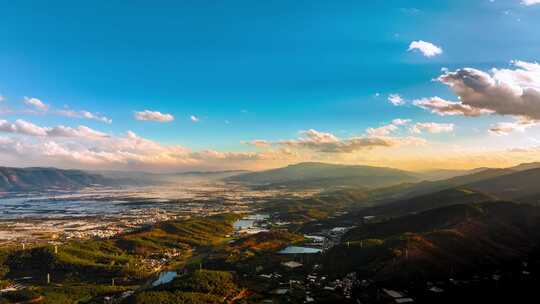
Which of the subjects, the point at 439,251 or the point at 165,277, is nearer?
the point at 439,251

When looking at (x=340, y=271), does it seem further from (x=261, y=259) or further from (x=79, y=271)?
(x=79, y=271)

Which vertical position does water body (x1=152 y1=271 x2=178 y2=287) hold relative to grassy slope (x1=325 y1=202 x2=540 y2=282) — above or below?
below

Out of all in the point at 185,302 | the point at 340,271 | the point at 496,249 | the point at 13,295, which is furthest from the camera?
the point at 496,249

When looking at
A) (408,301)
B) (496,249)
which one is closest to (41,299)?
(408,301)

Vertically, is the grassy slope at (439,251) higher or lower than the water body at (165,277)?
higher

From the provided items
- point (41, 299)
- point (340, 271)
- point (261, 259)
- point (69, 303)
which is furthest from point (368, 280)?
point (41, 299)

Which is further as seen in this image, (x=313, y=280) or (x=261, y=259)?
(x=261, y=259)

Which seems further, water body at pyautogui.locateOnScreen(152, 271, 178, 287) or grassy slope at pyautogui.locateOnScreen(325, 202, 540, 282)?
water body at pyautogui.locateOnScreen(152, 271, 178, 287)

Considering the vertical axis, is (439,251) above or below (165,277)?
above

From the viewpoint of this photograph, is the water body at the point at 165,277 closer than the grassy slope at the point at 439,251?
No

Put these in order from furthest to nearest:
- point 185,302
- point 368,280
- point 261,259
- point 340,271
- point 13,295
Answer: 1. point 261,259
2. point 340,271
3. point 368,280
4. point 13,295
5. point 185,302
